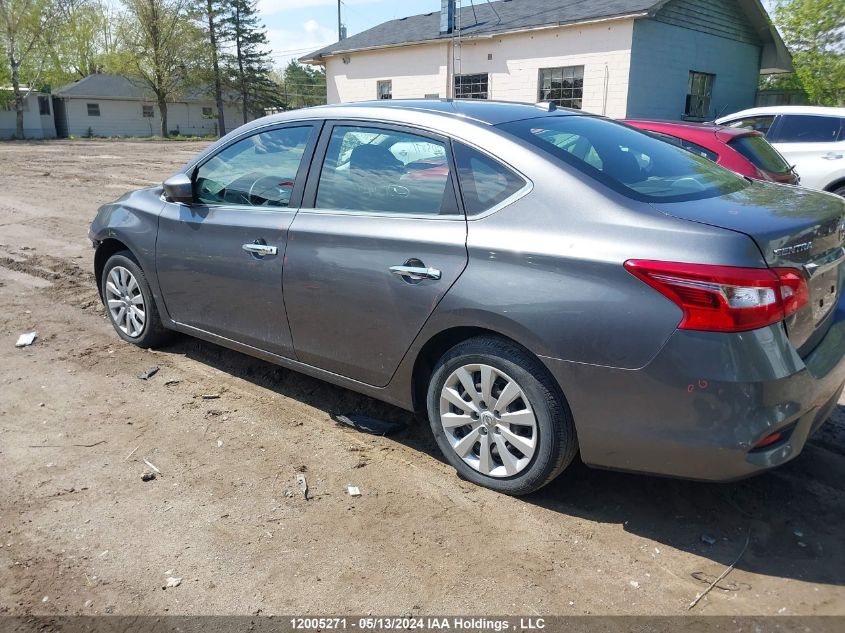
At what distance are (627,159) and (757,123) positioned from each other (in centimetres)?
886

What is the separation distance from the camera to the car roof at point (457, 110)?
3.48m

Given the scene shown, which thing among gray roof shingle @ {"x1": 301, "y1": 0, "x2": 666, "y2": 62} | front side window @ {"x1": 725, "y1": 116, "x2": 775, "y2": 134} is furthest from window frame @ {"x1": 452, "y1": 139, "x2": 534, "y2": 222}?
gray roof shingle @ {"x1": 301, "y1": 0, "x2": 666, "y2": 62}

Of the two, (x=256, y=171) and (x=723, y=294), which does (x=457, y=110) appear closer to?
(x=256, y=171)

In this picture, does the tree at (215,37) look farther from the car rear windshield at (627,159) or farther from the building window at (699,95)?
the car rear windshield at (627,159)

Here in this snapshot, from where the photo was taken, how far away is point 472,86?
21641 mm

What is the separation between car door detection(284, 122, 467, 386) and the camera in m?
3.26

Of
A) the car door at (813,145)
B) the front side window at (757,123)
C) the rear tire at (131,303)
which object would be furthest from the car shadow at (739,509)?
the front side window at (757,123)

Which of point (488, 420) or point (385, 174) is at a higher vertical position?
point (385, 174)

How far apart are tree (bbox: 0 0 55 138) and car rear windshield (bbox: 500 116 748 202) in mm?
51802

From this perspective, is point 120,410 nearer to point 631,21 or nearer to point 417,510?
point 417,510

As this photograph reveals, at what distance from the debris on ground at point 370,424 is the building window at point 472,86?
61.3ft

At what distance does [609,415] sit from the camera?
281 cm

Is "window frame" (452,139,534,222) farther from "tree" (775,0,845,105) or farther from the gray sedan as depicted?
"tree" (775,0,845,105)

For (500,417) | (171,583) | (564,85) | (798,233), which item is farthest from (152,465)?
(564,85)
